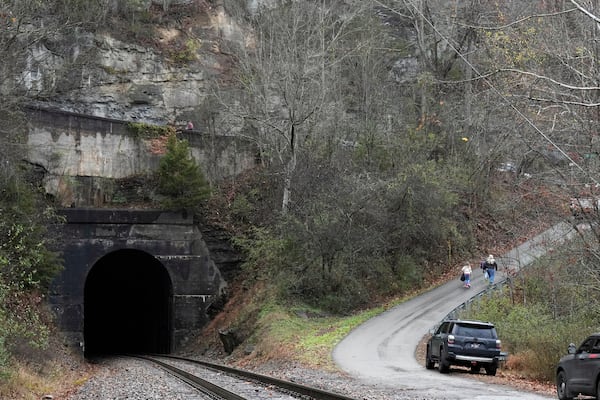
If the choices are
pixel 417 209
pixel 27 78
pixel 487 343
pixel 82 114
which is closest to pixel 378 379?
pixel 487 343

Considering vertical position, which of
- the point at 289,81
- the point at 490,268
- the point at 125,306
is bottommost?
the point at 125,306

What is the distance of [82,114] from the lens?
117 ft

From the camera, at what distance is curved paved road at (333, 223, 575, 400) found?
14688mm

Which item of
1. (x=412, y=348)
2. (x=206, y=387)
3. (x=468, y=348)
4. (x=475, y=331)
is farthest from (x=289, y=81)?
(x=206, y=387)

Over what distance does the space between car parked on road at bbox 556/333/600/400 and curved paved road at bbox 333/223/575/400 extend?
628 mm

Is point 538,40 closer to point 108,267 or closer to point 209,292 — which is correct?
point 209,292

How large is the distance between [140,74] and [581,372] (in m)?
33.3

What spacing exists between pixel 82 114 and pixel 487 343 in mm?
24088

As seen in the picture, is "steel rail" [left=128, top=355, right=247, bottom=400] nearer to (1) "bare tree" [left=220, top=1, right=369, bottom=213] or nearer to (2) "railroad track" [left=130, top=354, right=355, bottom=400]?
(2) "railroad track" [left=130, top=354, right=355, bottom=400]

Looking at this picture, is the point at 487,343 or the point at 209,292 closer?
the point at 487,343

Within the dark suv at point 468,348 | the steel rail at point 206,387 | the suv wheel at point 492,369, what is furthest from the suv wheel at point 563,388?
the steel rail at point 206,387

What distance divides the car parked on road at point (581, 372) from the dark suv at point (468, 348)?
5.30 meters

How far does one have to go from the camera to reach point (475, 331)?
1966 centimetres

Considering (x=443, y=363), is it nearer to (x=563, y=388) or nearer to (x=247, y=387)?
(x=563, y=388)
